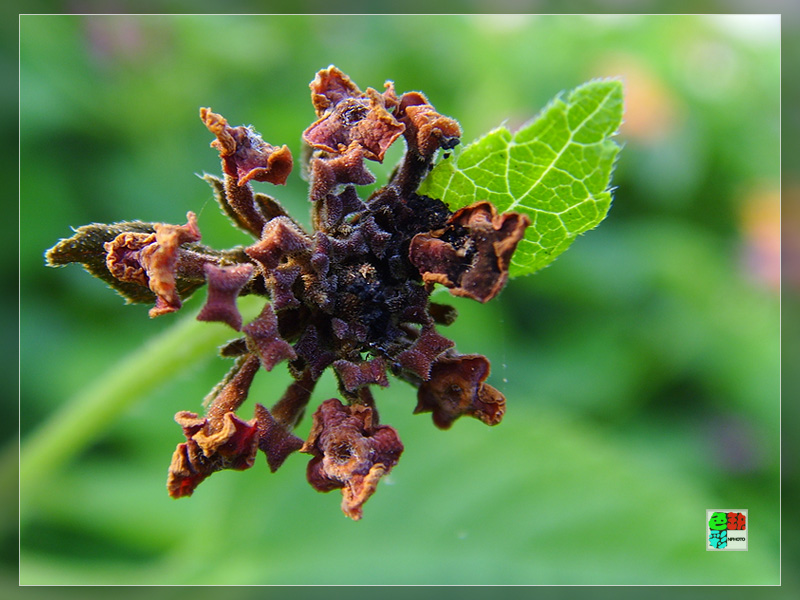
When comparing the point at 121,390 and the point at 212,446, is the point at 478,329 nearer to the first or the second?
the point at 121,390

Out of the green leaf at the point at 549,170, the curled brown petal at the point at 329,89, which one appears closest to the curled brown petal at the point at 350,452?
the green leaf at the point at 549,170

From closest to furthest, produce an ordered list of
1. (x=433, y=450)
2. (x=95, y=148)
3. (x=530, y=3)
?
(x=433, y=450), (x=95, y=148), (x=530, y=3)

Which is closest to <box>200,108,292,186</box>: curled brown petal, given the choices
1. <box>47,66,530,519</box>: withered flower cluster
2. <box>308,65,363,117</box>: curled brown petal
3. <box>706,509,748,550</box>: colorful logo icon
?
<box>47,66,530,519</box>: withered flower cluster

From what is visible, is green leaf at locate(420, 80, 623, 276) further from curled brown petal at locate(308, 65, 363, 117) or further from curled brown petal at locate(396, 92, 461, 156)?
curled brown petal at locate(308, 65, 363, 117)

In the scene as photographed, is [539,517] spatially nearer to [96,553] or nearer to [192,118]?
[96,553]

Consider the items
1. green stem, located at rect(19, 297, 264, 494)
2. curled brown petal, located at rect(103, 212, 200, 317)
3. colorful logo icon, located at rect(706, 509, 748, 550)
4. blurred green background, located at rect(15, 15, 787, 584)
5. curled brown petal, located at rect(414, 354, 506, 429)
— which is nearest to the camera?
curled brown petal, located at rect(103, 212, 200, 317)

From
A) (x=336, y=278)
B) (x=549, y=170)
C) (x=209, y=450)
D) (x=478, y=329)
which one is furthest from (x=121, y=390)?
(x=478, y=329)
